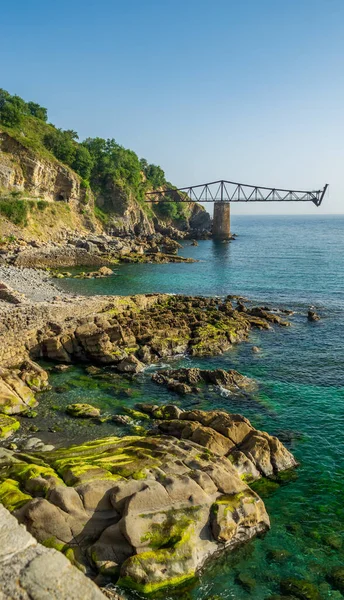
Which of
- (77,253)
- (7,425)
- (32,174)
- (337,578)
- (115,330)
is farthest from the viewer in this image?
(32,174)

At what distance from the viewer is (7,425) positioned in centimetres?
2473

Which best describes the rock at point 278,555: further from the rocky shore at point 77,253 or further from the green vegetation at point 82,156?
the green vegetation at point 82,156

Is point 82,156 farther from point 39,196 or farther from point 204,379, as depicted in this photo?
point 204,379

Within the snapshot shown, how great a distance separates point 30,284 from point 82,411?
3064 cm

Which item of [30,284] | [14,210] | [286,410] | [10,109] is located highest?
[10,109]

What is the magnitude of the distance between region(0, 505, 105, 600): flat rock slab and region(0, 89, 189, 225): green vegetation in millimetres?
80773

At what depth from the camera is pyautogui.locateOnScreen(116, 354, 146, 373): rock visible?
33872mm

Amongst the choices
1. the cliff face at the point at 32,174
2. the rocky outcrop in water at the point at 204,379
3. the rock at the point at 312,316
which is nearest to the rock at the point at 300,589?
the rocky outcrop in water at the point at 204,379

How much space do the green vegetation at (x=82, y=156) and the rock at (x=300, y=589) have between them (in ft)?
266

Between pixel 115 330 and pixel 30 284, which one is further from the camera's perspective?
pixel 30 284

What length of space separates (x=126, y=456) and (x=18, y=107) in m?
104

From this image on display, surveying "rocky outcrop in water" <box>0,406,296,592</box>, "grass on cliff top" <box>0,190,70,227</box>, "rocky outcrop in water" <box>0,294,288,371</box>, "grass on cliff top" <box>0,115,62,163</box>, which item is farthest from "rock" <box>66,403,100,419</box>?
"grass on cliff top" <box>0,115,62,163</box>

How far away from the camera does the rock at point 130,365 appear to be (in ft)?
111

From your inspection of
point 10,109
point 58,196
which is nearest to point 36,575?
point 58,196
